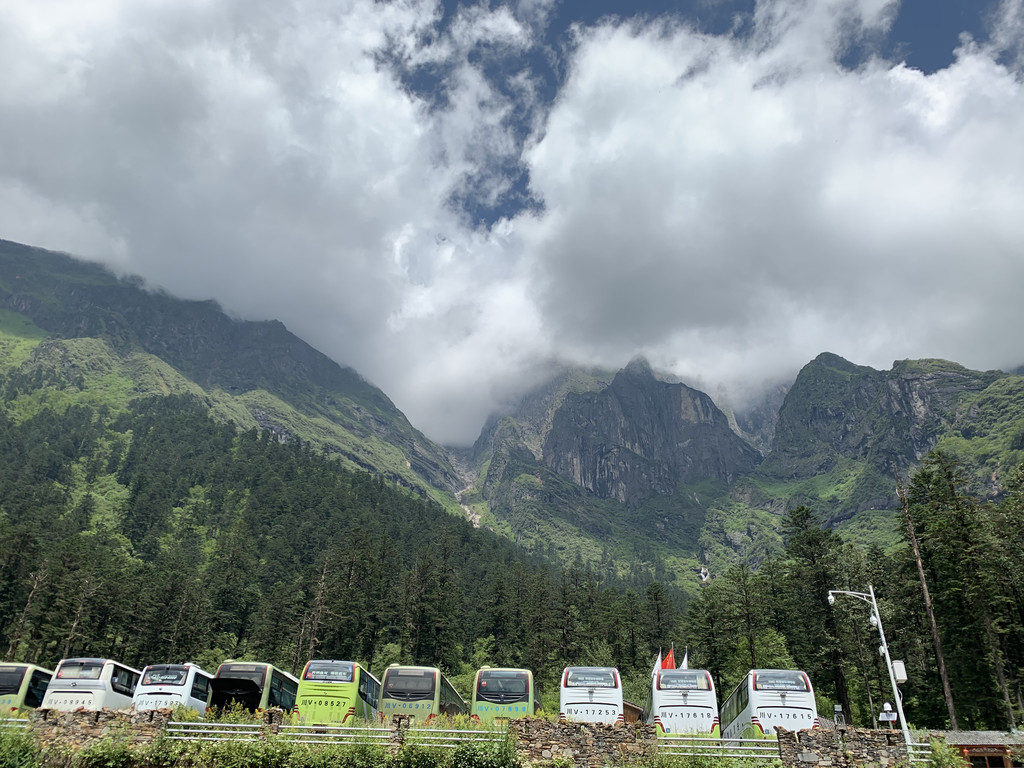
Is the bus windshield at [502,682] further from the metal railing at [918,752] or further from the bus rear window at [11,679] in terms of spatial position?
the bus rear window at [11,679]

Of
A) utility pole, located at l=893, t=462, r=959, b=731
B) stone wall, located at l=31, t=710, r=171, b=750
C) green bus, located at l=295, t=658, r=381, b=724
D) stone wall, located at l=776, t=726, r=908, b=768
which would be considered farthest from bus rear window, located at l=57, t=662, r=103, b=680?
utility pole, located at l=893, t=462, r=959, b=731

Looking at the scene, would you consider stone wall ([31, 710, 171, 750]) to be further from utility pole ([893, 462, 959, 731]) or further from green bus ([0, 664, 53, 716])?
utility pole ([893, 462, 959, 731])

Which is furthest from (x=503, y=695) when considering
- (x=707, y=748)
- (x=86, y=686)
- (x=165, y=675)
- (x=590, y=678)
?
(x=86, y=686)

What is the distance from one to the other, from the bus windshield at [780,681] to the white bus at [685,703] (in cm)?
189

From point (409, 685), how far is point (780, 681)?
624 inches

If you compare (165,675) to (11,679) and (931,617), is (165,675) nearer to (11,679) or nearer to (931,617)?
(11,679)

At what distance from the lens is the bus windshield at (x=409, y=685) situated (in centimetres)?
2864

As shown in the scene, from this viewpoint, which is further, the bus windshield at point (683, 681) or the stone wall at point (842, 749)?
the bus windshield at point (683, 681)

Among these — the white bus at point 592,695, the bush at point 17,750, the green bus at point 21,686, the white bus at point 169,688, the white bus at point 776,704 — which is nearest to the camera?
the bush at point 17,750

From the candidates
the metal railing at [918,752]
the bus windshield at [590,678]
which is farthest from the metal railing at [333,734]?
the metal railing at [918,752]

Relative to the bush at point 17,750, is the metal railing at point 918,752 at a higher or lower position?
higher

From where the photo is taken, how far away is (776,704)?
2538 cm

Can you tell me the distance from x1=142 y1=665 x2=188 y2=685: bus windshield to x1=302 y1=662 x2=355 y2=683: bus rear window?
5371 mm

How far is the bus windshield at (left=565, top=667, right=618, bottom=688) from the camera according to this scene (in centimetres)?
2609
